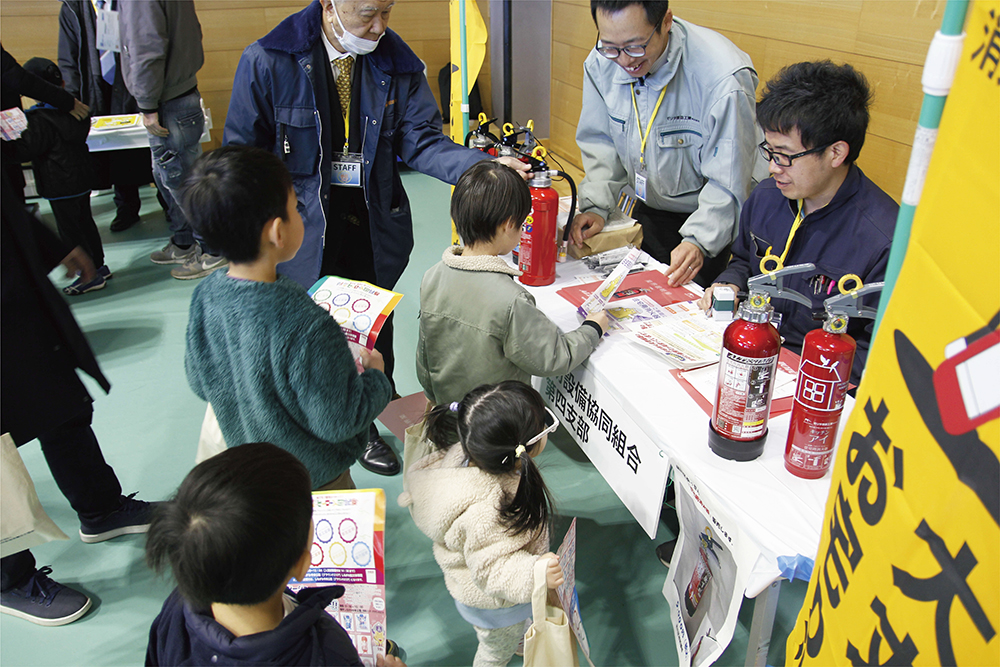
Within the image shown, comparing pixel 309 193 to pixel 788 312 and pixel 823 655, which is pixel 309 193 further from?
pixel 823 655

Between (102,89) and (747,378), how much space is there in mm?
4695

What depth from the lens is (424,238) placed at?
454 cm

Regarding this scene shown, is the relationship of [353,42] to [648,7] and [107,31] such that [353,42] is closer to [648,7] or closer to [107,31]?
[648,7]

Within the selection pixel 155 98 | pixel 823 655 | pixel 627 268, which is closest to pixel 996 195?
pixel 823 655

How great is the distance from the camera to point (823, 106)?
5.16ft

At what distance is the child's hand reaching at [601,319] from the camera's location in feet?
5.83

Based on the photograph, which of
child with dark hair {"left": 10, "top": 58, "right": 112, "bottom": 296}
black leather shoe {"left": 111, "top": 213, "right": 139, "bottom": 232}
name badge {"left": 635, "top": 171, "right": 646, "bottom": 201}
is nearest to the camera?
name badge {"left": 635, "top": 171, "right": 646, "bottom": 201}

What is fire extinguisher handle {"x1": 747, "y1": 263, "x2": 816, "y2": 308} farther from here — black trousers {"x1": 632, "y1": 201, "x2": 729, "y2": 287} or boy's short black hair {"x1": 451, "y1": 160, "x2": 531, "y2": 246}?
black trousers {"x1": 632, "y1": 201, "x2": 729, "y2": 287}

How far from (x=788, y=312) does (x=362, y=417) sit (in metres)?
1.18

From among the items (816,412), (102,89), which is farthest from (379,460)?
(102,89)

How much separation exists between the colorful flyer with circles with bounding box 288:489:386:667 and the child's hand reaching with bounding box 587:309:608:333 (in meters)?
0.80

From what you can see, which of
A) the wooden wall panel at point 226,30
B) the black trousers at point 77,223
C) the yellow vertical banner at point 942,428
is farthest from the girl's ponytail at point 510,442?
the wooden wall panel at point 226,30

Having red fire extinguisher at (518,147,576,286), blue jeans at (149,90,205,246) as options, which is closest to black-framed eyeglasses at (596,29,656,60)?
red fire extinguisher at (518,147,576,286)

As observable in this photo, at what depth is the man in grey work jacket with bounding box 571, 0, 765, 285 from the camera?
6.81ft
